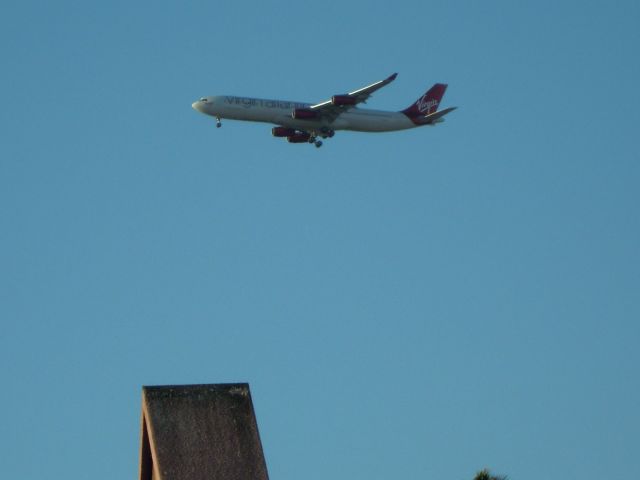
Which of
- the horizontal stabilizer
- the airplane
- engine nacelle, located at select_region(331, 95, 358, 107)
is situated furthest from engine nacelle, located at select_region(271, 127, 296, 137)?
the horizontal stabilizer

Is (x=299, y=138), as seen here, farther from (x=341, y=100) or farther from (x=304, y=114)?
(x=341, y=100)

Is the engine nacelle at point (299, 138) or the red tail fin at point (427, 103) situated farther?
the red tail fin at point (427, 103)

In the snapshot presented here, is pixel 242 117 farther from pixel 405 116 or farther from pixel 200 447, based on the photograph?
pixel 200 447

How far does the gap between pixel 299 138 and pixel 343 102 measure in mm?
3728

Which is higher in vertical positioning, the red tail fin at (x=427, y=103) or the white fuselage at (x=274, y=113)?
the red tail fin at (x=427, y=103)

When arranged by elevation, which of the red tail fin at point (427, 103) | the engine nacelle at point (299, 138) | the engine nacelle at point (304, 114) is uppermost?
the red tail fin at point (427, 103)

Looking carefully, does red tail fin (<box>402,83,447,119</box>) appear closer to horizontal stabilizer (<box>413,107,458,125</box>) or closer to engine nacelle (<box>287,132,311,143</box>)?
horizontal stabilizer (<box>413,107,458,125</box>)

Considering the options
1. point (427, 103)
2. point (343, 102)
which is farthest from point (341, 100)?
point (427, 103)

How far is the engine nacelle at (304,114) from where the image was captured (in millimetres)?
83562

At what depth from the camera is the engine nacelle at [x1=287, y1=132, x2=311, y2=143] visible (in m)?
85.1

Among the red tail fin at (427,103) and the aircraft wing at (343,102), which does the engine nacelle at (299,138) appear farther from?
the red tail fin at (427,103)

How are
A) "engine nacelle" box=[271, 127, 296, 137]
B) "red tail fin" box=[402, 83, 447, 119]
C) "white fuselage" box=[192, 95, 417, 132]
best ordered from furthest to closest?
1. "red tail fin" box=[402, 83, 447, 119]
2. "engine nacelle" box=[271, 127, 296, 137]
3. "white fuselage" box=[192, 95, 417, 132]

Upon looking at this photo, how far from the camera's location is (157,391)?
1977cm

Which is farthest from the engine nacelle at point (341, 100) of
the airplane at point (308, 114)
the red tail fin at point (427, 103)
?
the red tail fin at point (427, 103)
